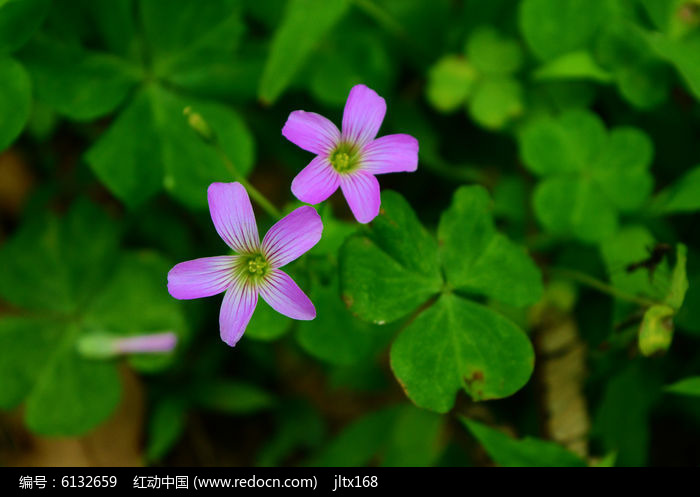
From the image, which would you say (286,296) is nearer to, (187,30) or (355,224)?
(355,224)

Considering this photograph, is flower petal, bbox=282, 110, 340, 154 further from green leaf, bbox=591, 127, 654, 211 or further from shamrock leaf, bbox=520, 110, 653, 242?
green leaf, bbox=591, 127, 654, 211

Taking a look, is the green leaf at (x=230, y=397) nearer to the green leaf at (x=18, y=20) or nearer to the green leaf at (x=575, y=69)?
the green leaf at (x=18, y=20)

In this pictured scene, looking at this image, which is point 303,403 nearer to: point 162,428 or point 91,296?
point 162,428

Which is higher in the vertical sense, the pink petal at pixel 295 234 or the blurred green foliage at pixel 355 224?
the blurred green foliage at pixel 355 224

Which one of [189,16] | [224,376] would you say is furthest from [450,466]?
[189,16]

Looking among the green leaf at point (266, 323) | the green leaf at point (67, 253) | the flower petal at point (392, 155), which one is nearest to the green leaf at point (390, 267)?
the flower petal at point (392, 155)
